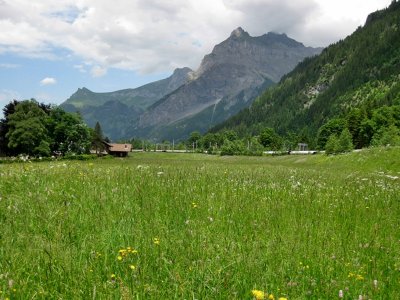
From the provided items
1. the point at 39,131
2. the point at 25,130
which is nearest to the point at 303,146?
the point at 39,131

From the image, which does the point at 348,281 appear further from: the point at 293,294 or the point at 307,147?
the point at 307,147

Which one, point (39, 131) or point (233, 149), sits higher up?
point (39, 131)

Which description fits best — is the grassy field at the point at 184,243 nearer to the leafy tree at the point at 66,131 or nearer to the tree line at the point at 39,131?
the tree line at the point at 39,131

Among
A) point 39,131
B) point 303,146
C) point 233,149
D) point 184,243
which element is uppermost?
point 39,131

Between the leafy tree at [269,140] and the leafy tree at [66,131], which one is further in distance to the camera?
the leafy tree at [269,140]

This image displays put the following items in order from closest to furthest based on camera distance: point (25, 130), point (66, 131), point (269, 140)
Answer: point (25, 130)
point (66, 131)
point (269, 140)

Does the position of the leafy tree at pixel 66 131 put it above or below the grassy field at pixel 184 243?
above

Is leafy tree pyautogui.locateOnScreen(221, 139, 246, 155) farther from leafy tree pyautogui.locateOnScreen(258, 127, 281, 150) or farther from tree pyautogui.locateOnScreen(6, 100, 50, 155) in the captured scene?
tree pyautogui.locateOnScreen(6, 100, 50, 155)

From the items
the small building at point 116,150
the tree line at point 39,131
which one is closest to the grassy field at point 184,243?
the tree line at point 39,131

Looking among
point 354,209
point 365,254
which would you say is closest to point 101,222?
point 365,254

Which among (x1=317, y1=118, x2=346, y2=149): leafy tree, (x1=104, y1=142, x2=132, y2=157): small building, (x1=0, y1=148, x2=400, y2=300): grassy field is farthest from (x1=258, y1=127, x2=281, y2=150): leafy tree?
(x1=0, y1=148, x2=400, y2=300): grassy field

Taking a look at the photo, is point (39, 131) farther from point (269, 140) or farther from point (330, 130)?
point (269, 140)

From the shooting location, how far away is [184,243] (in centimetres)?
507

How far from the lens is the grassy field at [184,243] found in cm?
384
